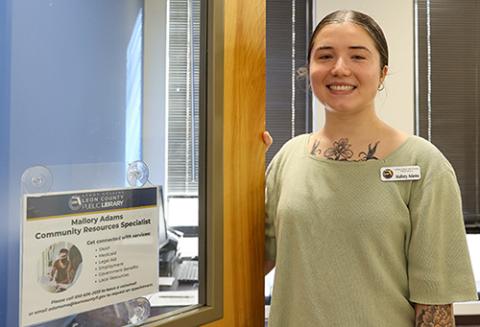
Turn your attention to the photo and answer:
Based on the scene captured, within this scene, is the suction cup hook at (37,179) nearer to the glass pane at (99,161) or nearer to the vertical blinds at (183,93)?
the glass pane at (99,161)

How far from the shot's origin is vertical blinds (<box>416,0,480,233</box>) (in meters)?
2.86

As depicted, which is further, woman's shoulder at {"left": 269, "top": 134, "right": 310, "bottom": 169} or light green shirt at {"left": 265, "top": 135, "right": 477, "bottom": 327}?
woman's shoulder at {"left": 269, "top": 134, "right": 310, "bottom": 169}

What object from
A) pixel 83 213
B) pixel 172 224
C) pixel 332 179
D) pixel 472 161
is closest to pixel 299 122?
pixel 472 161

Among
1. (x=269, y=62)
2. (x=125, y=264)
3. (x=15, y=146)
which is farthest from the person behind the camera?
(x=269, y=62)

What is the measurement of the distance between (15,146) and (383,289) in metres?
0.86

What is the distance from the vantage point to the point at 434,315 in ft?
3.51

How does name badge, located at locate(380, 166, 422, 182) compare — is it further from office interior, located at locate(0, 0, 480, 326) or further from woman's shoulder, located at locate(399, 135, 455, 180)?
office interior, located at locate(0, 0, 480, 326)

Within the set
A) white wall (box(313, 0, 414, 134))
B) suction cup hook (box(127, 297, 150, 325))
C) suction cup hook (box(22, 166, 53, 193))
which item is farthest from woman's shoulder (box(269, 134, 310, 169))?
white wall (box(313, 0, 414, 134))

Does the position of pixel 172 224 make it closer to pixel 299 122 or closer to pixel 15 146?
pixel 15 146

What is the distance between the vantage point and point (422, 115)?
2.85 meters

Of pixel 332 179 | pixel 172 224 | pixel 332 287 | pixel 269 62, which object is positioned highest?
pixel 269 62

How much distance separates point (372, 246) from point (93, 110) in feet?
2.31

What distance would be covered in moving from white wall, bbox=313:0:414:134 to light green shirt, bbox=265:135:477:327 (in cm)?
164

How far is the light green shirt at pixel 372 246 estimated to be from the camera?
1.07 metres
